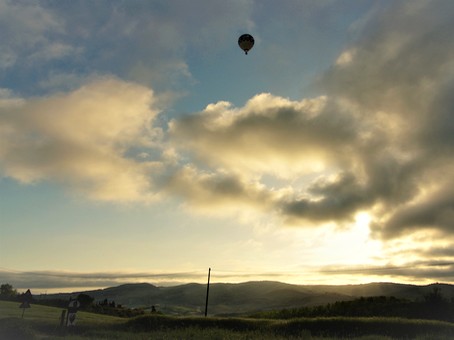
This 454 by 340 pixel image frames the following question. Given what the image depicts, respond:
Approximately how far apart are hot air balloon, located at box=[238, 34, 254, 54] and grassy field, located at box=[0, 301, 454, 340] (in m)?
28.9

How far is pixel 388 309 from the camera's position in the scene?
177ft

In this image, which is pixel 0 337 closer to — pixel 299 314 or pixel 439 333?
pixel 439 333

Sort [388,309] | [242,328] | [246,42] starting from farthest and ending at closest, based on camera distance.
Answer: [388,309], [246,42], [242,328]

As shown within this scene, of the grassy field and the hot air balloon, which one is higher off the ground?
the hot air balloon

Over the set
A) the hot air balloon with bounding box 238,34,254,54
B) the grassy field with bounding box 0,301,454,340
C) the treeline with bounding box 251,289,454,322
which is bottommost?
the grassy field with bounding box 0,301,454,340

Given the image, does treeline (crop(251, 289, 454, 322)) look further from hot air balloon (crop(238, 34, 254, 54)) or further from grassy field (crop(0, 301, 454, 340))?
hot air balloon (crop(238, 34, 254, 54))

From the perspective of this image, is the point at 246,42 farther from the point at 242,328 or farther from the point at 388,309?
the point at 388,309

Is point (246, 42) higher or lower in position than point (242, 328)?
higher

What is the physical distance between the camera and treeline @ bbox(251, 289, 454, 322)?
1960 inches

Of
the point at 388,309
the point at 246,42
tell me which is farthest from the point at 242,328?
the point at 246,42

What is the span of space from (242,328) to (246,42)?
30.4m

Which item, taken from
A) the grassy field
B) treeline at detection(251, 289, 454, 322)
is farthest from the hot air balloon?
treeline at detection(251, 289, 454, 322)

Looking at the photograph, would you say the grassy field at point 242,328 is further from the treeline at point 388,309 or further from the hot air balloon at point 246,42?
the hot air balloon at point 246,42

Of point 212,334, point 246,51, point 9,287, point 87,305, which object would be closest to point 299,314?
point 212,334
